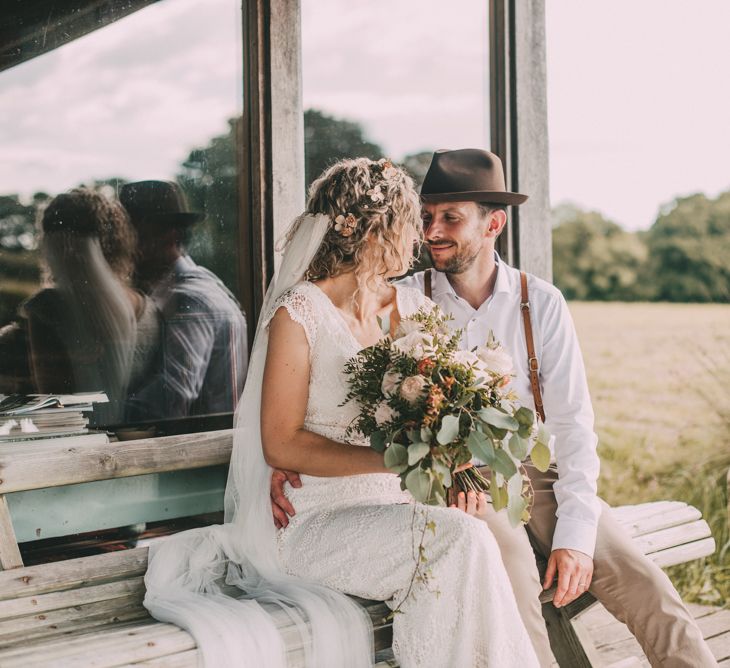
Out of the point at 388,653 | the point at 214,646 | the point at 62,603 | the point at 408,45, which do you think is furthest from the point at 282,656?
the point at 408,45

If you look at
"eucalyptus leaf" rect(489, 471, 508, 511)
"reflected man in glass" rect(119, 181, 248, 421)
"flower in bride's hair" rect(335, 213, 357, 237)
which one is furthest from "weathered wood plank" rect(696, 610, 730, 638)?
"flower in bride's hair" rect(335, 213, 357, 237)

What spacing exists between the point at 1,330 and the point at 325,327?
1474 mm

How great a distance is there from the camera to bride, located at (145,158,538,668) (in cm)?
239

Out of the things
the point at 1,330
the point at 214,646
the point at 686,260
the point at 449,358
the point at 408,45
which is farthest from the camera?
the point at 686,260

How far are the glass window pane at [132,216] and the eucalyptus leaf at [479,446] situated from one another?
170 cm

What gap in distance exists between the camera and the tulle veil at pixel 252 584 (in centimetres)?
231

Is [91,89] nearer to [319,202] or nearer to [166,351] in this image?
[166,351]

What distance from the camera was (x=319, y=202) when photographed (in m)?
2.89

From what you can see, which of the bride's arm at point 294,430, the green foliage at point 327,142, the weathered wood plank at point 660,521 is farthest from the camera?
the green foliage at point 327,142

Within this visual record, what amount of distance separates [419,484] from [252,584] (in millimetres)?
709

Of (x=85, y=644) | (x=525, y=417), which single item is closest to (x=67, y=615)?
(x=85, y=644)

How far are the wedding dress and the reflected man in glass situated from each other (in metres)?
0.93

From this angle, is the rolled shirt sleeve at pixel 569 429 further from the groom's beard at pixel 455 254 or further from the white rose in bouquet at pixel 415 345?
the white rose in bouquet at pixel 415 345

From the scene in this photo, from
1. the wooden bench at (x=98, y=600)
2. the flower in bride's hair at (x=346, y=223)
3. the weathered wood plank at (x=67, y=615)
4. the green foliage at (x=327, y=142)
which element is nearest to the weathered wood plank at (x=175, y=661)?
the wooden bench at (x=98, y=600)
